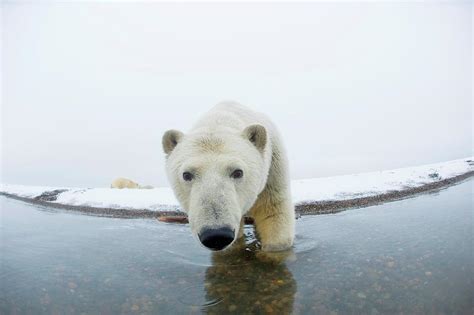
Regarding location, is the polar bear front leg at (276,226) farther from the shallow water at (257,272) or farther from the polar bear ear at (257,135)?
the polar bear ear at (257,135)

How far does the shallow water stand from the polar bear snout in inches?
28.6

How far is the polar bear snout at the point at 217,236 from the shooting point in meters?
3.28

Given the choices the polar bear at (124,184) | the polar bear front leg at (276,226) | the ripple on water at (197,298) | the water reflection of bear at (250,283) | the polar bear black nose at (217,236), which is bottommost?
the polar bear at (124,184)

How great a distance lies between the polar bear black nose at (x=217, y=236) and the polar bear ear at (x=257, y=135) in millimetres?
1770

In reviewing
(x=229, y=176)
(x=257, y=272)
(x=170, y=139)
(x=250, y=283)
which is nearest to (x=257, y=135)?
(x=229, y=176)

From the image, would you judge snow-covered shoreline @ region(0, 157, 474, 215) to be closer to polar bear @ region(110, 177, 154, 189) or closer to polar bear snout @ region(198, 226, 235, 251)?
polar bear @ region(110, 177, 154, 189)

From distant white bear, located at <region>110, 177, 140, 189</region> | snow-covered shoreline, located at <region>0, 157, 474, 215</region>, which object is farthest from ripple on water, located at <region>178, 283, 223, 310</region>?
distant white bear, located at <region>110, 177, 140, 189</region>

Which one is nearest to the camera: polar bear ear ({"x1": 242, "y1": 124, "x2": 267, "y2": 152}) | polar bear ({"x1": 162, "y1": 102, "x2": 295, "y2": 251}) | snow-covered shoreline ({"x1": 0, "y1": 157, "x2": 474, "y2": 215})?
polar bear ({"x1": 162, "y1": 102, "x2": 295, "y2": 251})

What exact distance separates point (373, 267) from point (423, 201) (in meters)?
5.61

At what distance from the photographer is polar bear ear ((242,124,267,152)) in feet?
15.5

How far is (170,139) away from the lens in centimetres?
493

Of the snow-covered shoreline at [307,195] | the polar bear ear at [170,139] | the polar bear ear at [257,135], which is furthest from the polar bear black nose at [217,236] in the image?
the snow-covered shoreline at [307,195]

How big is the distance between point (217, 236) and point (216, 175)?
825 mm

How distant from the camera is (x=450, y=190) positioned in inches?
402
